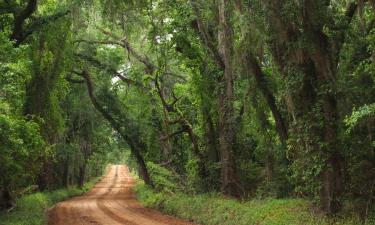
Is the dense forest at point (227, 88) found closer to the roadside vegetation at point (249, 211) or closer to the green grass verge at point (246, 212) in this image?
the roadside vegetation at point (249, 211)

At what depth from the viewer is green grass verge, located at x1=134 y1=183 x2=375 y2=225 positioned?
1258cm

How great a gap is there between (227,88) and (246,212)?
6149 millimetres

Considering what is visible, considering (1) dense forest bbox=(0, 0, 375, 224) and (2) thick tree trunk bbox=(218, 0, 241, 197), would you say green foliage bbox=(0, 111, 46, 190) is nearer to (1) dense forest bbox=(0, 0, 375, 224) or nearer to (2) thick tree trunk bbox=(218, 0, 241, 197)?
(1) dense forest bbox=(0, 0, 375, 224)

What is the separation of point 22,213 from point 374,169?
→ 1206 centimetres

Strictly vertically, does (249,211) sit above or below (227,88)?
below

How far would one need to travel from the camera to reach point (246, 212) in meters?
15.0

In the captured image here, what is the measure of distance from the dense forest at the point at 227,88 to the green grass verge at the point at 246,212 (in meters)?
0.59

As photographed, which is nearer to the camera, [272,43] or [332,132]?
[332,132]

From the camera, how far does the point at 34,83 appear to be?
774 inches

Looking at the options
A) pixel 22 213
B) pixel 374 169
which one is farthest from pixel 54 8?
pixel 374 169

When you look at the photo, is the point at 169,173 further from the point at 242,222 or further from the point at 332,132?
the point at 332,132

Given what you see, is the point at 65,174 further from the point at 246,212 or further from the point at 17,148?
the point at 246,212

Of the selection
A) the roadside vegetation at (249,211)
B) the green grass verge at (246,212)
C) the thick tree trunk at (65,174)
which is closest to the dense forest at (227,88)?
the roadside vegetation at (249,211)

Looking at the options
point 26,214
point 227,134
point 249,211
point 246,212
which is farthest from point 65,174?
point 249,211
